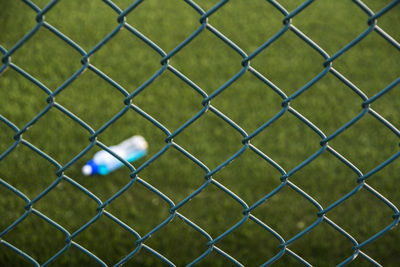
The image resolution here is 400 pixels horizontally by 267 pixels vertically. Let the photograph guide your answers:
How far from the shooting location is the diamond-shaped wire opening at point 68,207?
2877mm

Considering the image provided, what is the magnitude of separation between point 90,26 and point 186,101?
1.63 metres

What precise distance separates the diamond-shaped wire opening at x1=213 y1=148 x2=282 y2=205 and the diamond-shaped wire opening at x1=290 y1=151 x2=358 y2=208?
0.58ft

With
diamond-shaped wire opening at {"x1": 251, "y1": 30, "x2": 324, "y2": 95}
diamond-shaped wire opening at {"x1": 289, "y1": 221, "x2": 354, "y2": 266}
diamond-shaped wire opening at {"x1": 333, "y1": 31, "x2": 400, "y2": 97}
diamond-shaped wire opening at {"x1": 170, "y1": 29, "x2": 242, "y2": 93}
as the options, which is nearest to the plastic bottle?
diamond-shaped wire opening at {"x1": 170, "y1": 29, "x2": 242, "y2": 93}

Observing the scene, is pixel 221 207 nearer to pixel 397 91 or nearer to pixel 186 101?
pixel 186 101

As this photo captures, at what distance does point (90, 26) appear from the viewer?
490cm

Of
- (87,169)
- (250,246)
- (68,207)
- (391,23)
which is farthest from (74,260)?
(391,23)

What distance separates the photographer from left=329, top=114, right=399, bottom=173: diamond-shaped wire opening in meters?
3.53

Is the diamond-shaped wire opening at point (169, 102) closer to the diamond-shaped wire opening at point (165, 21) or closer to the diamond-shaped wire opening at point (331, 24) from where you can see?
the diamond-shaped wire opening at point (165, 21)

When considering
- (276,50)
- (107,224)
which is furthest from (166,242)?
(276,50)

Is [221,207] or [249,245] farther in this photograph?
[221,207]

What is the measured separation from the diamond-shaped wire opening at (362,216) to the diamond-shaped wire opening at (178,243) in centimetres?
92

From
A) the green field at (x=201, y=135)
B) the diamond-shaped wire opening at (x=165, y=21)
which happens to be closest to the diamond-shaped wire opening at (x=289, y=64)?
the green field at (x=201, y=135)

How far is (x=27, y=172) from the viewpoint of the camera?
3197 mm

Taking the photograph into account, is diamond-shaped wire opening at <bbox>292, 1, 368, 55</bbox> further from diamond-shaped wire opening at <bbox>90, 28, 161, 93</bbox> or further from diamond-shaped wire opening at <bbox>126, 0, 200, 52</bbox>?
diamond-shaped wire opening at <bbox>90, 28, 161, 93</bbox>
